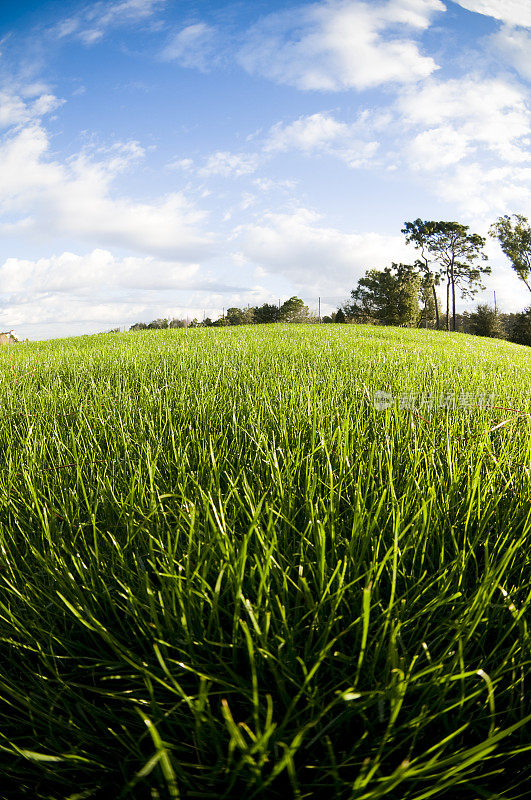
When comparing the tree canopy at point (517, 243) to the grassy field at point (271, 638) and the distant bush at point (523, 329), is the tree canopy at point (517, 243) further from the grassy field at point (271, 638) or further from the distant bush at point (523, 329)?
the grassy field at point (271, 638)

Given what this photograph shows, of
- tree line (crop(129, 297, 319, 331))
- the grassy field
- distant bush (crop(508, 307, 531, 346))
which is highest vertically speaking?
tree line (crop(129, 297, 319, 331))

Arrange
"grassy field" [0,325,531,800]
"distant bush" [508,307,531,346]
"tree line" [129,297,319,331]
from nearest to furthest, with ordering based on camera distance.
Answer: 1. "grassy field" [0,325,531,800]
2. "distant bush" [508,307,531,346]
3. "tree line" [129,297,319,331]

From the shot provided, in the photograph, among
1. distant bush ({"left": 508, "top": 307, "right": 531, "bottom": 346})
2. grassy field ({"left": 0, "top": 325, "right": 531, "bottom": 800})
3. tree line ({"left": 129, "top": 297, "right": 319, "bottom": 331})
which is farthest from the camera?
tree line ({"left": 129, "top": 297, "right": 319, "bottom": 331})

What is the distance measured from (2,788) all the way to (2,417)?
7.98ft

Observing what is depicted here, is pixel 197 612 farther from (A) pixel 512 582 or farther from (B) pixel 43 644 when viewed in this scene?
(A) pixel 512 582

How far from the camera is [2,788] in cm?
76

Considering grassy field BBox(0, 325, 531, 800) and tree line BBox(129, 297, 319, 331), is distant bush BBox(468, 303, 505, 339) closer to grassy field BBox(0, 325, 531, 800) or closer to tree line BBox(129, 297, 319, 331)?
tree line BBox(129, 297, 319, 331)

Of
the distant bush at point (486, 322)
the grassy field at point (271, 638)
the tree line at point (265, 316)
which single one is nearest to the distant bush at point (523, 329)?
the distant bush at point (486, 322)

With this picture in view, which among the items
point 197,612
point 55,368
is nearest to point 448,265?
point 55,368

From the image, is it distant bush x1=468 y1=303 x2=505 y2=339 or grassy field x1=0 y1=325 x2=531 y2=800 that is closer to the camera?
grassy field x1=0 y1=325 x2=531 y2=800

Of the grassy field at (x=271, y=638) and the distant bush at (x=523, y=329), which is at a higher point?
the distant bush at (x=523, y=329)

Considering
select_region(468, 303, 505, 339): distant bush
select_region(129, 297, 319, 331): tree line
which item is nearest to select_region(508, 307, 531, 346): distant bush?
select_region(468, 303, 505, 339): distant bush

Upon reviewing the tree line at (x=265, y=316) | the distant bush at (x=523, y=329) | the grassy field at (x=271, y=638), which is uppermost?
the tree line at (x=265, y=316)

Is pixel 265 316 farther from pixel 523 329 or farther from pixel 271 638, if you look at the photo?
pixel 271 638
